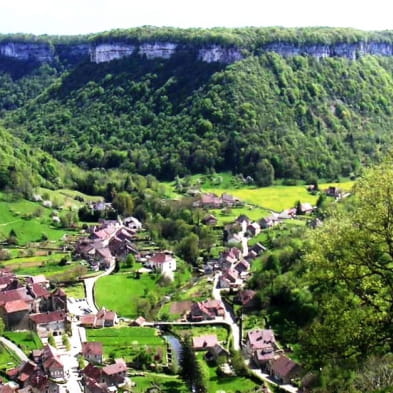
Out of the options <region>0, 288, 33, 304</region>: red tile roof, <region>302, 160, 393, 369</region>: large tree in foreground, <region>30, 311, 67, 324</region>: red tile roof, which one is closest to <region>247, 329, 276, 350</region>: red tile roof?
<region>30, 311, 67, 324</region>: red tile roof

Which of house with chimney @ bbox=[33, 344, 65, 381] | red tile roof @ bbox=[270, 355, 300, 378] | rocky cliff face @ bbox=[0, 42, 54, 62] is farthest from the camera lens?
rocky cliff face @ bbox=[0, 42, 54, 62]

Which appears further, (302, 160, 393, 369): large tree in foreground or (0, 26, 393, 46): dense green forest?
(0, 26, 393, 46): dense green forest

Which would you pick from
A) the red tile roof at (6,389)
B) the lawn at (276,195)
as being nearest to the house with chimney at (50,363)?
the red tile roof at (6,389)

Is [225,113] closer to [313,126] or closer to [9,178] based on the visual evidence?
[313,126]

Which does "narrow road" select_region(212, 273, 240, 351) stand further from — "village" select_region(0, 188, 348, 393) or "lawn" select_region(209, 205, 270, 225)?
"lawn" select_region(209, 205, 270, 225)

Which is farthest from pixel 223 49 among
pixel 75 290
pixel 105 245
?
pixel 75 290

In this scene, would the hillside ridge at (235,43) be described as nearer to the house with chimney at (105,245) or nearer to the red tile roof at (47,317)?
the house with chimney at (105,245)

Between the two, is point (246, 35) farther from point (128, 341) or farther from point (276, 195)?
point (128, 341)
